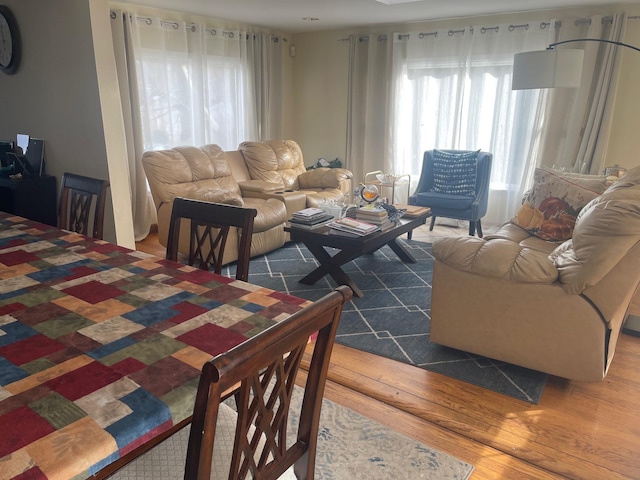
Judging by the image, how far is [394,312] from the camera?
10.2 feet

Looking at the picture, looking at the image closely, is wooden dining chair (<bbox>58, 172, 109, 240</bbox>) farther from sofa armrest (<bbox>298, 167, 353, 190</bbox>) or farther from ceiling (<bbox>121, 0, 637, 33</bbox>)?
sofa armrest (<bbox>298, 167, 353, 190</bbox>)

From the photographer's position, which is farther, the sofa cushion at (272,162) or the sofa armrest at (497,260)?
the sofa cushion at (272,162)

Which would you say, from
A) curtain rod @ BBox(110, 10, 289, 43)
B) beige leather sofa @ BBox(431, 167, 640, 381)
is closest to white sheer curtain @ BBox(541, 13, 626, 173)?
beige leather sofa @ BBox(431, 167, 640, 381)

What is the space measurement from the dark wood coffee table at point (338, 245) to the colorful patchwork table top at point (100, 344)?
1696 millimetres

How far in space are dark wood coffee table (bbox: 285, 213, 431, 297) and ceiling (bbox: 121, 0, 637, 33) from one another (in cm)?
227

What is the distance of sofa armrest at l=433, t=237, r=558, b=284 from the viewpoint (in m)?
2.18

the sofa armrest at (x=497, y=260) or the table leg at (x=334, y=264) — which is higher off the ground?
the sofa armrest at (x=497, y=260)

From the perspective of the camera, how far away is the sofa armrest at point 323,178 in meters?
5.08

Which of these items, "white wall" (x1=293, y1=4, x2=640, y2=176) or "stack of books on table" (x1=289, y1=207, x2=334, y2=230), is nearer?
"stack of books on table" (x1=289, y1=207, x2=334, y2=230)

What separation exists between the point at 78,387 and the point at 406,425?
4.97 ft

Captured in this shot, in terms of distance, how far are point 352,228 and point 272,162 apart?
220 cm

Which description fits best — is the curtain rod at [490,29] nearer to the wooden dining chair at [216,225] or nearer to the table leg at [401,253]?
the table leg at [401,253]

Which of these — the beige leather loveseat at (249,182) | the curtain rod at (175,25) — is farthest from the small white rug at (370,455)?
the curtain rod at (175,25)

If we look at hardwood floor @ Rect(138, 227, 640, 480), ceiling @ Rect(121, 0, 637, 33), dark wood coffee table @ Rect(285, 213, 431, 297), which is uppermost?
ceiling @ Rect(121, 0, 637, 33)
